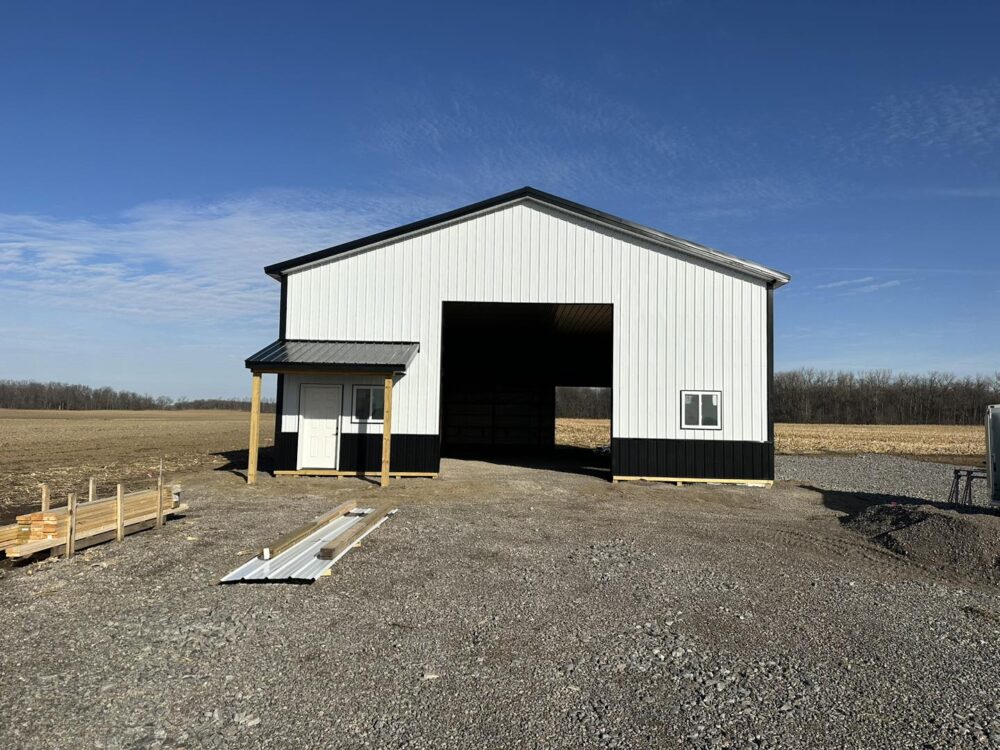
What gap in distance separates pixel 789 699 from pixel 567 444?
29145 mm

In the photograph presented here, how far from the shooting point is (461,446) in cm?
2917

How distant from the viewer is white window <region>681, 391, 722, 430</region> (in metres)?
16.2

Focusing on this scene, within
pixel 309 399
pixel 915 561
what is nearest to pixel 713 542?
pixel 915 561

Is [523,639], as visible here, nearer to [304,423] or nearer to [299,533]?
[299,533]

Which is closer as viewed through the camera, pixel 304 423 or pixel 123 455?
pixel 304 423

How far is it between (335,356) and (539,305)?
5.40m

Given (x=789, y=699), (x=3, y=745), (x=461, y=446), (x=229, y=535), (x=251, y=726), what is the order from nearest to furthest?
1. (x=3, y=745)
2. (x=251, y=726)
3. (x=789, y=699)
4. (x=229, y=535)
5. (x=461, y=446)

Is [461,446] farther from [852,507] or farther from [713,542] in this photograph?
[713,542]

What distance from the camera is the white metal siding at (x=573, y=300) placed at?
53.4ft

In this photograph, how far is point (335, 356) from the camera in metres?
15.7

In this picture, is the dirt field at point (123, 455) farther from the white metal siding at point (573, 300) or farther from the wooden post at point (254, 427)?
the white metal siding at point (573, 300)

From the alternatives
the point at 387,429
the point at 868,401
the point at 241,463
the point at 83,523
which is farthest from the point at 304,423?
the point at 868,401

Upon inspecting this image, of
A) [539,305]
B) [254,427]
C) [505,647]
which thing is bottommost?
[505,647]

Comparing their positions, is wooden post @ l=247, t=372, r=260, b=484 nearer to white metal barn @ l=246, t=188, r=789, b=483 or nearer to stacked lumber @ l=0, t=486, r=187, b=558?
white metal barn @ l=246, t=188, r=789, b=483
